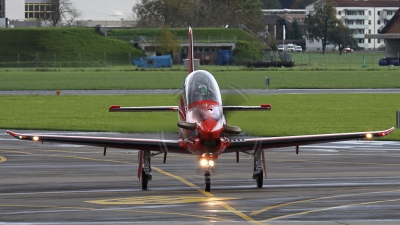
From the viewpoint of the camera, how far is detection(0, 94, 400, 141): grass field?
3200 centimetres

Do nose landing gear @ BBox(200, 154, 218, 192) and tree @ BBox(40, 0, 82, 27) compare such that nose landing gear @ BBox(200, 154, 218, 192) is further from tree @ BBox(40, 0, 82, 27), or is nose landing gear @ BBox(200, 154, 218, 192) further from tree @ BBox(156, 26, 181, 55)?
tree @ BBox(40, 0, 82, 27)

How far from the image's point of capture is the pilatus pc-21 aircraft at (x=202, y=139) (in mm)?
16297

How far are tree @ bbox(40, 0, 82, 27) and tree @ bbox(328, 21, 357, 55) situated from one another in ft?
191

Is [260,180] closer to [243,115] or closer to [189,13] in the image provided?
[243,115]

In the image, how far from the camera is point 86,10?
5655 inches

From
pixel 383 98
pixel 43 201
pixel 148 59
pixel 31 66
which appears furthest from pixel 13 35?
pixel 43 201

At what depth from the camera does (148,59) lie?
105438mm

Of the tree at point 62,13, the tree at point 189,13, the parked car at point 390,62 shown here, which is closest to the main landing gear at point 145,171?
the parked car at point 390,62

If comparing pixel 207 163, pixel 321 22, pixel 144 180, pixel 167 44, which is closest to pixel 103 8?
pixel 167 44

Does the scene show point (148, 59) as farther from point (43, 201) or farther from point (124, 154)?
point (43, 201)

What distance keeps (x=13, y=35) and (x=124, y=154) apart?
9929 cm

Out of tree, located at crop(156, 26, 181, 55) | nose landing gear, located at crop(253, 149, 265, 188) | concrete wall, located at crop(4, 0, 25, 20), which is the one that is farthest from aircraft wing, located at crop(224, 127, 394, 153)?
concrete wall, located at crop(4, 0, 25, 20)

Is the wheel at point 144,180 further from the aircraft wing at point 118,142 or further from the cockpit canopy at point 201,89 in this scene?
the cockpit canopy at point 201,89

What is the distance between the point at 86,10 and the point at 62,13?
4397 millimetres
